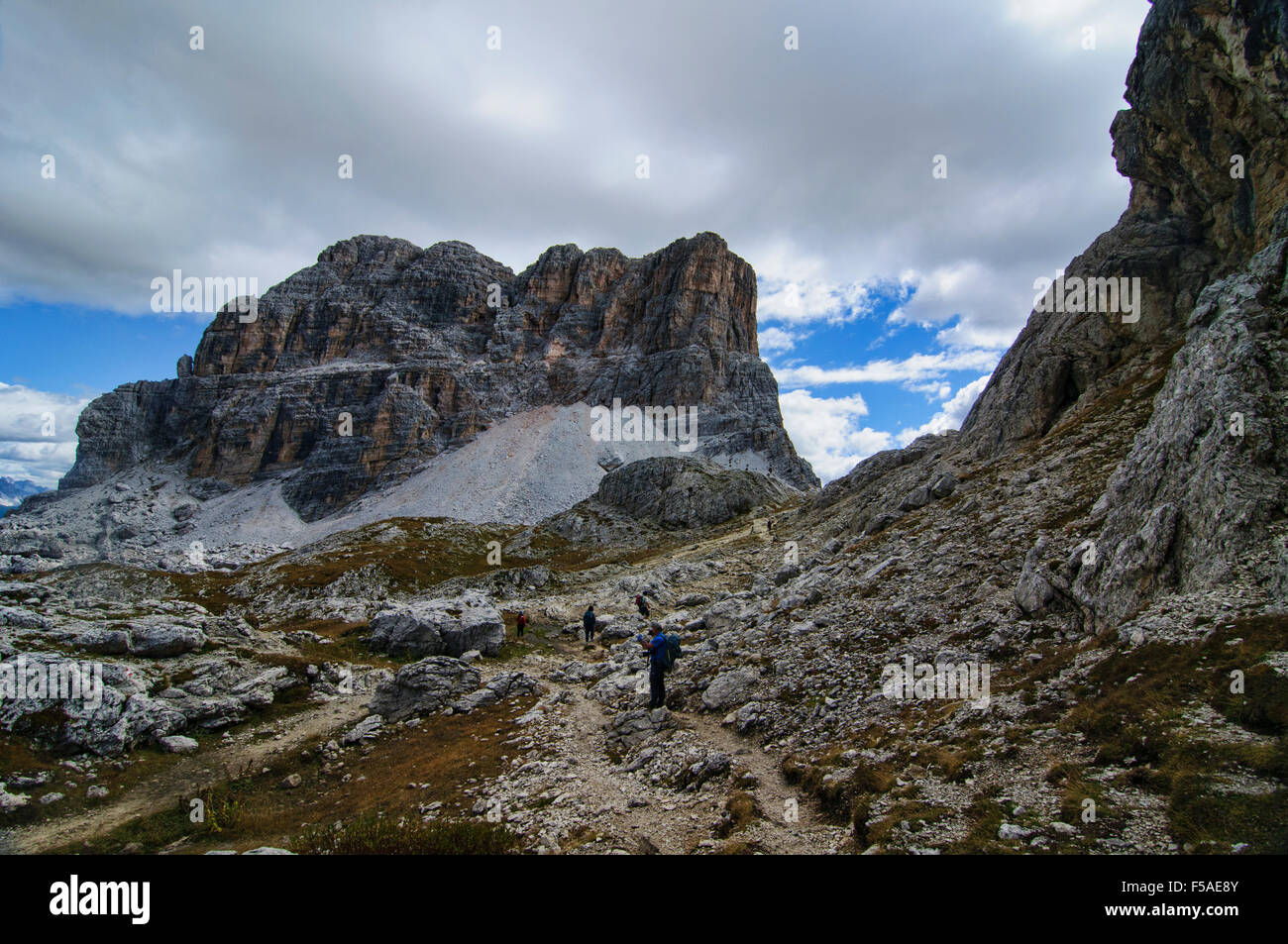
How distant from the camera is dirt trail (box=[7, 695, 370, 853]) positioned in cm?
1580

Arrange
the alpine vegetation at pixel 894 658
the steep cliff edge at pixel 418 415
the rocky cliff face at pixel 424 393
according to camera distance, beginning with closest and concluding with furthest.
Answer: the alpine vegetation at pixel 894 658 → the steep cliff edge at pixel 418 415 → the rocky cliff face at pixel 424 393

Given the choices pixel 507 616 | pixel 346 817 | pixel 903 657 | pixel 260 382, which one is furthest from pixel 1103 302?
pixel 260 382

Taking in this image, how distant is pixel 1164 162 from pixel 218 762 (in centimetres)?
7290

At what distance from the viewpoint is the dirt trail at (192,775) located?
1580 centimetres

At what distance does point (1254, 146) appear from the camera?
3556 centimetres

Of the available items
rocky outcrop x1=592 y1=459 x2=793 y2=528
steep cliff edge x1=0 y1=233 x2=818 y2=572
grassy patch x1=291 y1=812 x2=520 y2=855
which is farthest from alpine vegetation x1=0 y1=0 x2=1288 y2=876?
steep cliff edge x1=0 y1=233 x2=818 y2=572

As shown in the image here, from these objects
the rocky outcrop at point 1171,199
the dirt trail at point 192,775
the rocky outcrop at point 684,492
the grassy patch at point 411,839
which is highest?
the rocky outcrop at point 1171,199

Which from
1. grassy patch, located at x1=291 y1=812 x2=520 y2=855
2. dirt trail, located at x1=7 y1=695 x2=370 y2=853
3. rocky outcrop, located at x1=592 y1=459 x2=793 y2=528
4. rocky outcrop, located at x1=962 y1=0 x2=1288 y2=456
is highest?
rocky outcrop, located at x1=962 y1=0 x2=1288 y2=456

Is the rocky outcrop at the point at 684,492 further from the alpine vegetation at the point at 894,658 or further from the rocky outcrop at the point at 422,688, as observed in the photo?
the rocky outcrop at the point at 422,688

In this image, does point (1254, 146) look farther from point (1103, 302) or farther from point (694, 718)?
point (694, 718)

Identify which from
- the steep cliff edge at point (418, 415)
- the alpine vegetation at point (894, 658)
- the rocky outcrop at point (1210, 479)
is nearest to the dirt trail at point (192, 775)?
the alpine vegetation at point (894, 658)

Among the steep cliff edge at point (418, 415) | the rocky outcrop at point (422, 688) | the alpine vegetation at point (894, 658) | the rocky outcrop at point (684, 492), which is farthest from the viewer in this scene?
the steep cliff edge at point (418, 415)

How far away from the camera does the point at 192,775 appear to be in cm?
1961

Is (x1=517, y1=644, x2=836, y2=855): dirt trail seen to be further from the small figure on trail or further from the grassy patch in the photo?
the grassy patch
